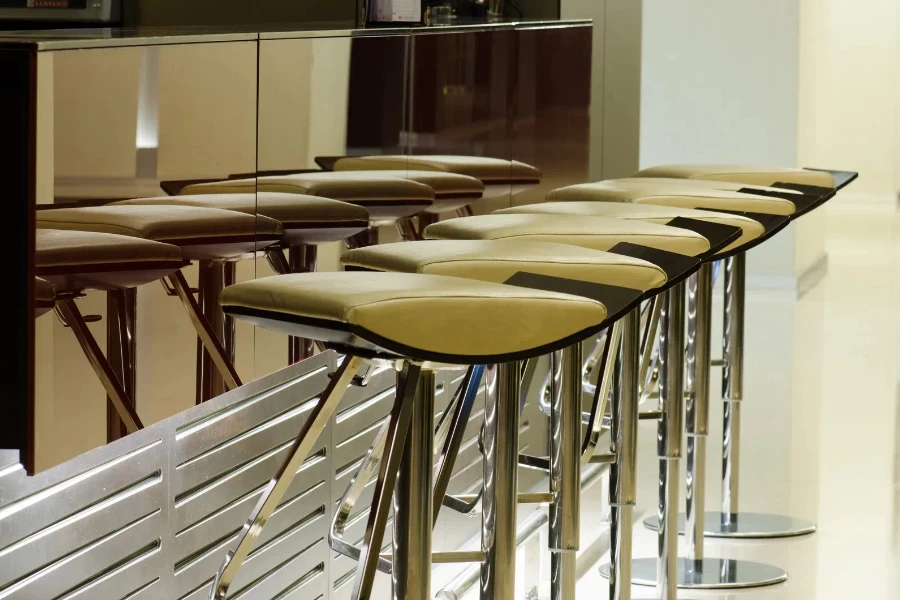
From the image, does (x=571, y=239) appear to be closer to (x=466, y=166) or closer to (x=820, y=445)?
(x=466, y=166)

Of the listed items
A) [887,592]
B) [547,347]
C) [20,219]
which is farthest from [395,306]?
[887,592]

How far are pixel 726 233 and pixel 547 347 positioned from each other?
745 millimetres

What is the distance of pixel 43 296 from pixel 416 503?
0.44 m

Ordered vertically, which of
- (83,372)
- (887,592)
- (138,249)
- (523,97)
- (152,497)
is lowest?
(887,592)

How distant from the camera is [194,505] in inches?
68.2

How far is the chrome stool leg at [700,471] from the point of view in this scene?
9.05ft

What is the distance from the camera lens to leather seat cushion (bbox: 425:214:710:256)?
175 cm

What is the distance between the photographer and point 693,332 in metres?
2.77

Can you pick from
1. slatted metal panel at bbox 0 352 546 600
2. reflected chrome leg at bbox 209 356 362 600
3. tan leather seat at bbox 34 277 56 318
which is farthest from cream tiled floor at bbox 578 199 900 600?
tan leather seat at bbox 34 277 56 318

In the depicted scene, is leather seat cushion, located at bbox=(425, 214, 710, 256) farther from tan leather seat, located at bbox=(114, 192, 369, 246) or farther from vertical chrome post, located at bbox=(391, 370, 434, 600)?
A: vertical chrome post, located at bbox=(391, 370, 434, 600)

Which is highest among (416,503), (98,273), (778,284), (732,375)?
(98,273)

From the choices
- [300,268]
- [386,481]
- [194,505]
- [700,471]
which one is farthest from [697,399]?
[386,481]

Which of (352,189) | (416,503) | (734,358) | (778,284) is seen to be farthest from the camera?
(778,284)

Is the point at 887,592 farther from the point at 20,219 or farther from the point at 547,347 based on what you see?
the point at 20,219
